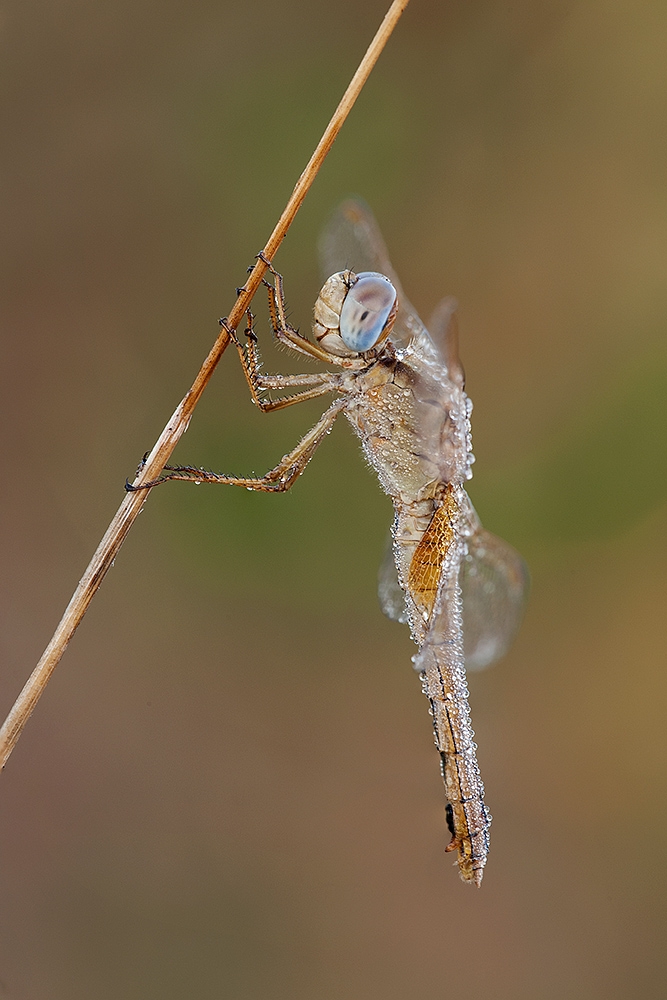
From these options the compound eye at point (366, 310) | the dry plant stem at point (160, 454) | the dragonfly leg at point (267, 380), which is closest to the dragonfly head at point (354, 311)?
the compound eye at point (366, 310)

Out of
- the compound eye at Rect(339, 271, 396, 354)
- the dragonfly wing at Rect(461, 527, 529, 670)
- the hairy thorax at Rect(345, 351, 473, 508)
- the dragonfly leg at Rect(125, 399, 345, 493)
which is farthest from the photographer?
the dragonfly wing at Rect(461, 527, 529, 670)

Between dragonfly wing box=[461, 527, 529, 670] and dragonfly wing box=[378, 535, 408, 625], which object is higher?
dragonfly wing box=[461, 527, 529, 670]

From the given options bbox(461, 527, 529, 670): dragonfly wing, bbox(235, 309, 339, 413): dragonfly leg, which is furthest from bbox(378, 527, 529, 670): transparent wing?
bbox(235, 309, 339, 413): dragonfly leg

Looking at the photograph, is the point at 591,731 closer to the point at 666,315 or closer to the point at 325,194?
the point at 666,315

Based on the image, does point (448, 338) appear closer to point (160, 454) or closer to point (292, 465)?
point (292, 465)

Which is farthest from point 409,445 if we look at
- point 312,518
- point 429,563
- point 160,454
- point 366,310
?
point 312,518

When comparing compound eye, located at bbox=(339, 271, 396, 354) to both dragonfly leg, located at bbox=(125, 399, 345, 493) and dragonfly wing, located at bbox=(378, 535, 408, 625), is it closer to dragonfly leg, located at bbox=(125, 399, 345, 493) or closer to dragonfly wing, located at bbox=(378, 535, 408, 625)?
dragonfly leg, located at bbox=(125, 399, 345, 493)

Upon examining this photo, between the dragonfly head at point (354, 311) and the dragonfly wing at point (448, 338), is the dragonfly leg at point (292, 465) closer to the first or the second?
the dragonfly head at point (354, 311)
